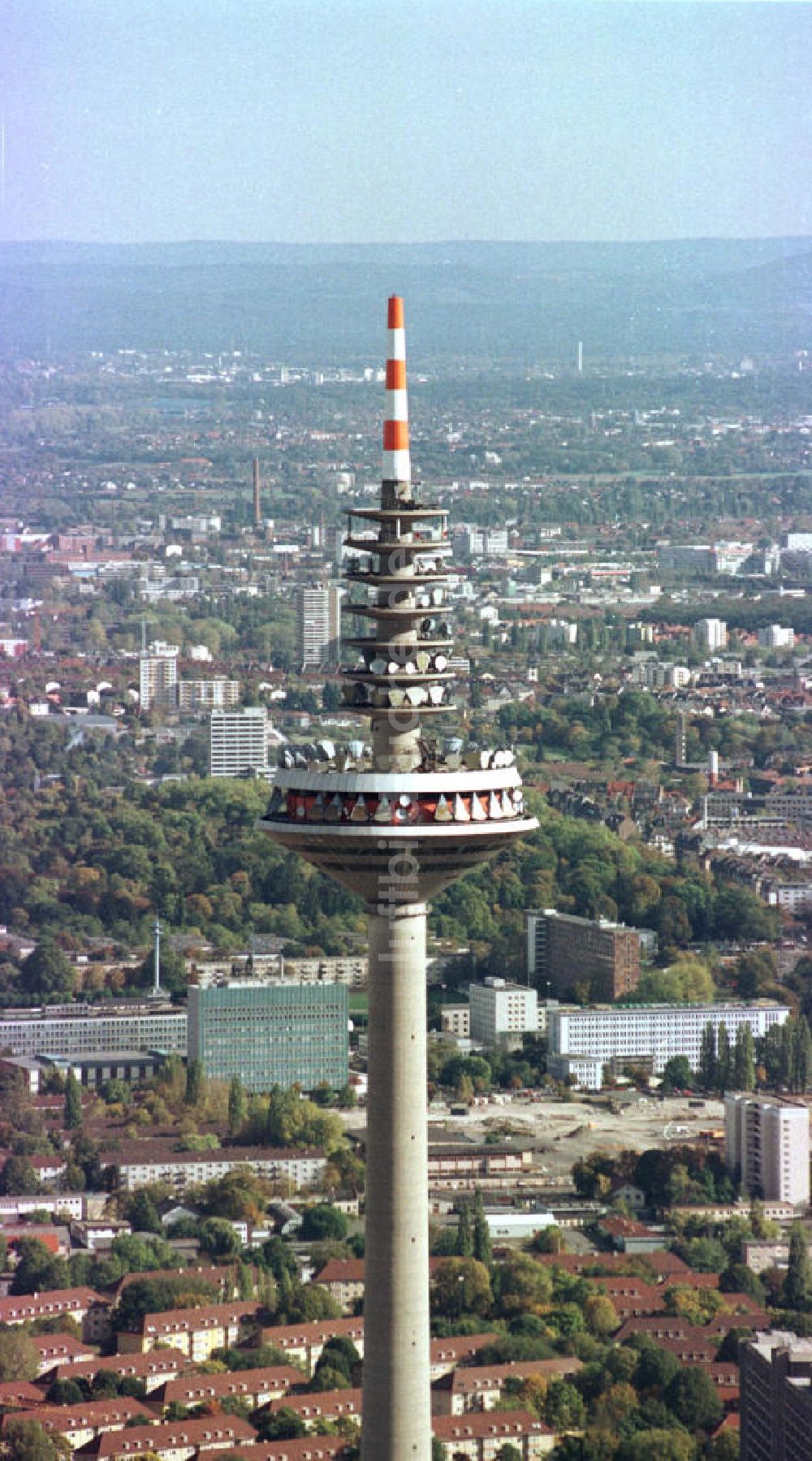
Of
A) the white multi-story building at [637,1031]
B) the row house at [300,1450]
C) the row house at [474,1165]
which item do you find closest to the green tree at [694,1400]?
the row house at [300,1450]

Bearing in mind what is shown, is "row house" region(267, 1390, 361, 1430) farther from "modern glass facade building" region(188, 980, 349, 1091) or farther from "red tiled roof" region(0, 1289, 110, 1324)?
"modern glass facade building" region(188, 980, 349, 1091)

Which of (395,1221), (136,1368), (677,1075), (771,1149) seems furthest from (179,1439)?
(677,1075)

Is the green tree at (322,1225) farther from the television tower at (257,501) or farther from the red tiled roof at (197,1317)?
the television tower at (257,501)

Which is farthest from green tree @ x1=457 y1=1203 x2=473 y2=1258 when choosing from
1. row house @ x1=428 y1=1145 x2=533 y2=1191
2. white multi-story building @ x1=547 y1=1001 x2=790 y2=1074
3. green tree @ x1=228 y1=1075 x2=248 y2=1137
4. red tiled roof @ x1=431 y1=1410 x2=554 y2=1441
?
white multi-story building @ x1=547 y1=1001 x2=790 y2=1074

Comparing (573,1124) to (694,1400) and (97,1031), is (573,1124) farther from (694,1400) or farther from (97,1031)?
(694,1400)

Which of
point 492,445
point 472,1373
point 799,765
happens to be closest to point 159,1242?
point 472,1373
